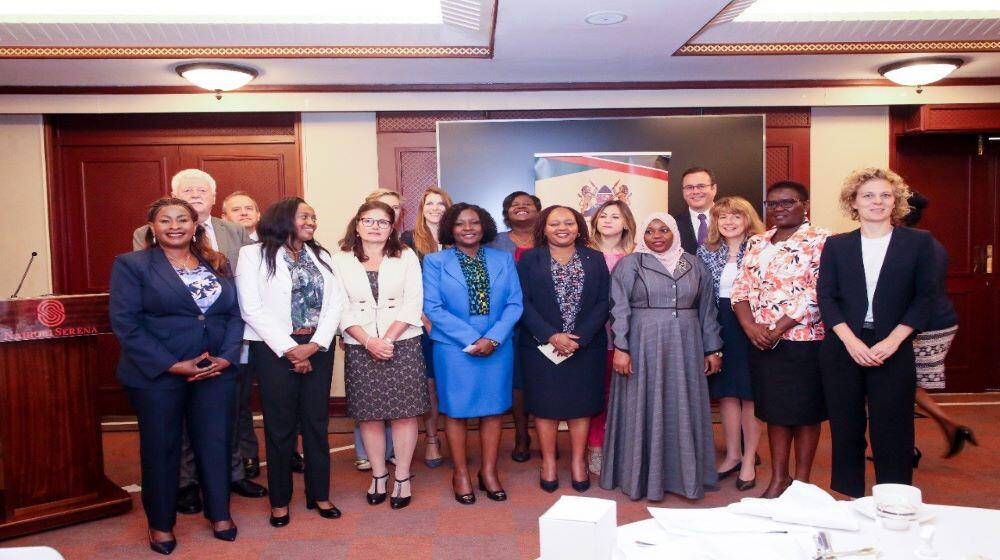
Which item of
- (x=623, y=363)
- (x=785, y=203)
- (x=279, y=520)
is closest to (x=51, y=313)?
(x=279, y=520)

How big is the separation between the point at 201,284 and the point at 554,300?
1.77m

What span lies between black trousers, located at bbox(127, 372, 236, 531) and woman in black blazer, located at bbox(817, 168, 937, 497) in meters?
2.83

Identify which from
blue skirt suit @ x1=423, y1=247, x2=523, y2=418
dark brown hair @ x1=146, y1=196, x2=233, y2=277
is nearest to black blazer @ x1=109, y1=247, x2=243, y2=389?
dark brown hair @ x1=146, y1=196, x2=233, y2=277

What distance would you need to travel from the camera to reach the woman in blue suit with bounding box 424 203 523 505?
3.75 meters

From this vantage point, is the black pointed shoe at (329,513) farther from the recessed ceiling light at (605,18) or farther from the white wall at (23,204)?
the white wall at (23,204)

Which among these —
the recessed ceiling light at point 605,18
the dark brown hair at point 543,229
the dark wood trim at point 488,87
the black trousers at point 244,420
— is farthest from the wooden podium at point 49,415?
the recessed ceiling light at point 605,18

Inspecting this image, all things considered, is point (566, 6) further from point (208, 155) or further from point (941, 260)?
point (208, 155)

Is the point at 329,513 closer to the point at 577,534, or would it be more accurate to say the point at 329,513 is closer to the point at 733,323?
the point at 733,323

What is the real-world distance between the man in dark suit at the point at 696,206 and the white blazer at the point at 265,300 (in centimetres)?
250

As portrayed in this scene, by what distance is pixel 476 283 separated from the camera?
3.80m

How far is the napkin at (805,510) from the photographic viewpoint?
1521mm

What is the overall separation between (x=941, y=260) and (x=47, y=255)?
6.42 metres

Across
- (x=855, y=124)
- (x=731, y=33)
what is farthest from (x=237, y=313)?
(x=855, y=124)

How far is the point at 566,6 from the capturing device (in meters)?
3.96
